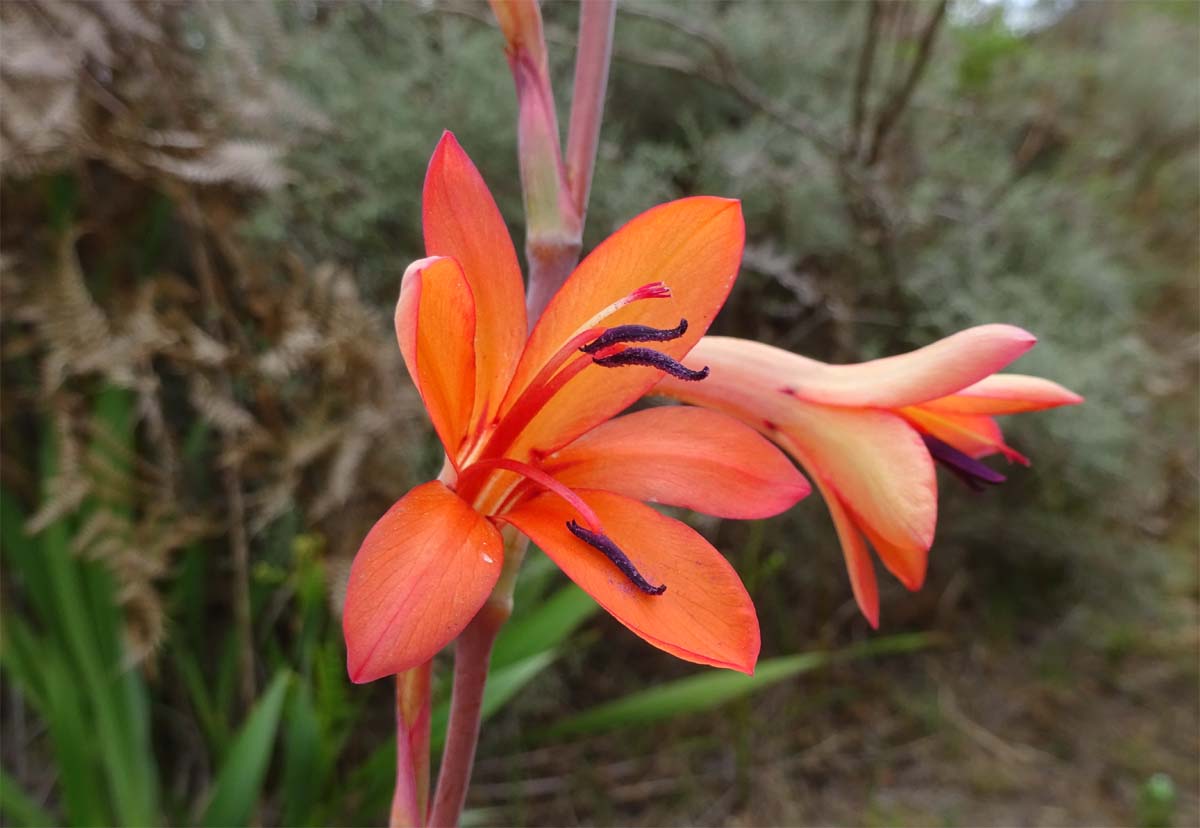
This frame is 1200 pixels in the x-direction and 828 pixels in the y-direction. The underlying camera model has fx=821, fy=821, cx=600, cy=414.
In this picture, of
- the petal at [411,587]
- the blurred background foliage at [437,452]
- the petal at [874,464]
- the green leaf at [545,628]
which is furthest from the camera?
the blurred background foliage at [437,452]

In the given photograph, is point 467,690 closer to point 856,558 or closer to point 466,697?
point 466,697

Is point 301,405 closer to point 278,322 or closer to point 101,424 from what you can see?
point 278,322

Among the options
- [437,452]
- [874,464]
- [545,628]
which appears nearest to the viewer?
[874,464]

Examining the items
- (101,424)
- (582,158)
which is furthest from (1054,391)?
(101,424)

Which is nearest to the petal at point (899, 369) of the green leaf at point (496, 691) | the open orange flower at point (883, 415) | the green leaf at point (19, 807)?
the open orange flower at point (883, 415)

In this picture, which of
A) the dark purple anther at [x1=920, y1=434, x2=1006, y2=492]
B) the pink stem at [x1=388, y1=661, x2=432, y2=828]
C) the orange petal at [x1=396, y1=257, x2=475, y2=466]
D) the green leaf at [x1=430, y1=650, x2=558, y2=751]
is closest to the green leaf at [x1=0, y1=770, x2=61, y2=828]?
the green leaf at [x1=430, y1=650, x2=558, y2=751]

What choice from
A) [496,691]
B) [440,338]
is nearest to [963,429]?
[440,338]

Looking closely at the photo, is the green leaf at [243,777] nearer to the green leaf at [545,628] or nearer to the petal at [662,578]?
the green leaf at [545,628]
